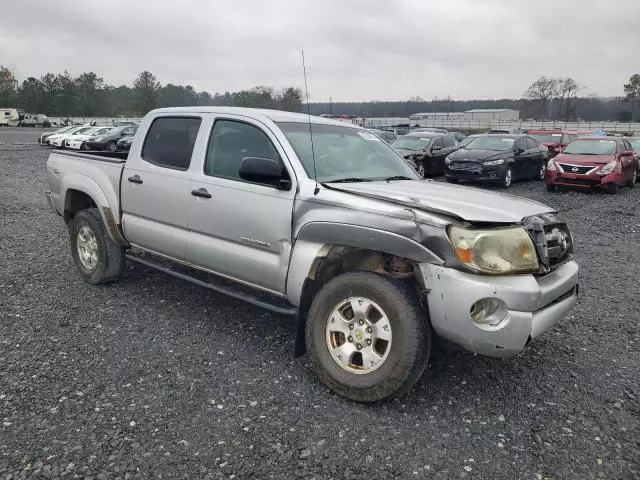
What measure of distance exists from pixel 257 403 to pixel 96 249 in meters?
2.93

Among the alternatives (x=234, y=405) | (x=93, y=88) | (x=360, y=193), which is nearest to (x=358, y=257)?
(x=360, y=193)

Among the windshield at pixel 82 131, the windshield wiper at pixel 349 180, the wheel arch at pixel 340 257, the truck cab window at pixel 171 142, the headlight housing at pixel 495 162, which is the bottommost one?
the wheel arch at pixel 340 257

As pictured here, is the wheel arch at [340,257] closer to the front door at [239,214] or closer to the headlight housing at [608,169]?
the front door at [239,214]

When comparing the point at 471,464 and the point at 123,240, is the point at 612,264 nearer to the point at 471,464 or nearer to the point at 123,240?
the point at 471,464

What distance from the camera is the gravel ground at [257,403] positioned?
2.66m

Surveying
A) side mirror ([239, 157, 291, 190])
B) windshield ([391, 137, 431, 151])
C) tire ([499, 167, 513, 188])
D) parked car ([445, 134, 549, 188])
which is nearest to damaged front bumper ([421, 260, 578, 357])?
side mirror ([239, 157, 291, 190])

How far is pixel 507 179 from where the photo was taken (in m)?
14.8

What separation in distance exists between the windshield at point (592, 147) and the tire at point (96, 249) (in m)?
13.0

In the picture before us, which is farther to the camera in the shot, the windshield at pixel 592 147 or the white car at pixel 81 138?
the white car at pixel 81 138

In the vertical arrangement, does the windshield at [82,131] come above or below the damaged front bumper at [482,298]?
above

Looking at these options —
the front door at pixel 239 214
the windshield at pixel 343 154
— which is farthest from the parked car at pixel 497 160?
the front door at pixel 239 214

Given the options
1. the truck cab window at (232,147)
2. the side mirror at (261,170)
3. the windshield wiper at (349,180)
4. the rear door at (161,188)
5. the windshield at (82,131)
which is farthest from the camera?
the windshield at (82,131)

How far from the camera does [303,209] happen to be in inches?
136

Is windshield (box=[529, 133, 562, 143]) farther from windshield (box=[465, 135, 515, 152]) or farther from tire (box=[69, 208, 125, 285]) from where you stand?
tire (box=[69, 208, 125, 285])
